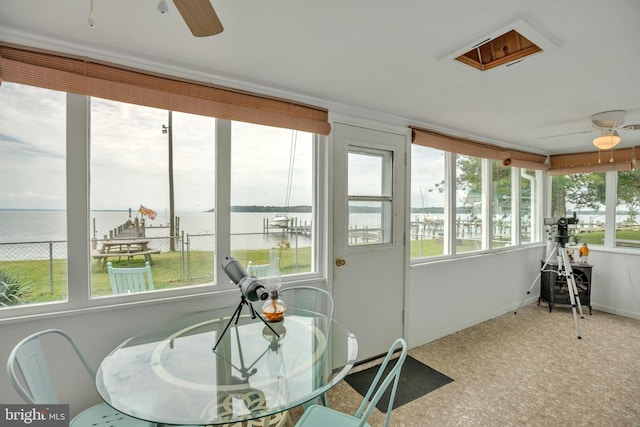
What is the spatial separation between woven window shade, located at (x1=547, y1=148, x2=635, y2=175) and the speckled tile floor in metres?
1.97

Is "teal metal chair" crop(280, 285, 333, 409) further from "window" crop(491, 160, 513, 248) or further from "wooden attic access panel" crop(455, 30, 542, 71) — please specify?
"window" crop(491, 160, 513, 248)

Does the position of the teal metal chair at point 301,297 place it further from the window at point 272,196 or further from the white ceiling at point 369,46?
the white ceiling at point 369,46

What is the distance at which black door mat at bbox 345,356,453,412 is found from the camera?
7.45 feet

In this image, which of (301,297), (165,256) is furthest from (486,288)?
(165,256)

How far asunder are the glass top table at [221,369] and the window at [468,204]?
239 cm

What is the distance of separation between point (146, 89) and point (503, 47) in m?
2.06

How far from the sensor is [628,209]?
13.4ft

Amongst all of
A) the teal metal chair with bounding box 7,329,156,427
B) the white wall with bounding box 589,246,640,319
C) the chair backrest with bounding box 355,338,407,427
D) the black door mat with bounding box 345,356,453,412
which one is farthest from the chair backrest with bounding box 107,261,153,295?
the white wall with bounding box 589,246,640,319

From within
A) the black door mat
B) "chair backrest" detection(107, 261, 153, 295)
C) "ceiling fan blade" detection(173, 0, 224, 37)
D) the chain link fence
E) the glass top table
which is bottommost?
the black door mat

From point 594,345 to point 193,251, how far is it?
13.0 ft

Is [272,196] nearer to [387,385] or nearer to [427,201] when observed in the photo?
[387,385]

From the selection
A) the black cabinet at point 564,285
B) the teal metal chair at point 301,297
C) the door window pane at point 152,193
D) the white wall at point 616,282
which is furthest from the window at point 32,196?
the white wall at point 616,282

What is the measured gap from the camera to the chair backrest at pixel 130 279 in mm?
1864

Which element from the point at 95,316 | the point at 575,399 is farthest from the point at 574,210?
the point at 95,316
